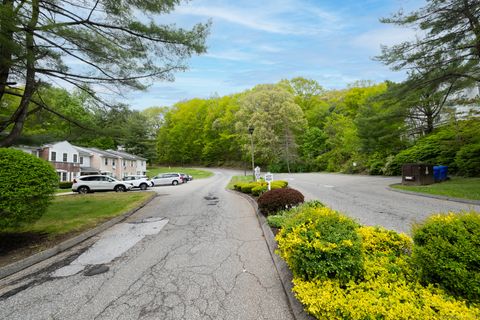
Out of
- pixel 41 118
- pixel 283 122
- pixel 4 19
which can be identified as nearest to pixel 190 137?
pixel 283 122

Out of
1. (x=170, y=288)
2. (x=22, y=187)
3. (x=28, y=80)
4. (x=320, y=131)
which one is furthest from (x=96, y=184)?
(x=320, y=131)

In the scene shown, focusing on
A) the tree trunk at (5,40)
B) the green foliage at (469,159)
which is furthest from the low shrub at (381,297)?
the green foliage at (469,159)

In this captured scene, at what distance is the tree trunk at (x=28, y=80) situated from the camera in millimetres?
6051

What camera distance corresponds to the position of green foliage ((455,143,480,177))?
51.3 ft

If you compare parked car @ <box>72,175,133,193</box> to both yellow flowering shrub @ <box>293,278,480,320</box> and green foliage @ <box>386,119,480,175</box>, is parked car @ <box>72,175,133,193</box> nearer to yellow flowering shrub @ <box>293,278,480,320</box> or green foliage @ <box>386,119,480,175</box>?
yellow flowering shrub @ <box>293,278,480,320</box>

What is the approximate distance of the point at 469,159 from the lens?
16.0 metres

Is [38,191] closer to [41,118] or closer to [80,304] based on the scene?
[80,304]

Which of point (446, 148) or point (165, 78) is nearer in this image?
point (165, 78)

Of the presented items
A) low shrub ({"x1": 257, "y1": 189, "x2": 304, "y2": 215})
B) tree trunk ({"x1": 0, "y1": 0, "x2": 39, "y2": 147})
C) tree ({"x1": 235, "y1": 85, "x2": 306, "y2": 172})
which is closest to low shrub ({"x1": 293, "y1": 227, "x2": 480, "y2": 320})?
low shrub ({"x1": 257, "y1": 189, "x2": 304, "y2": 215})

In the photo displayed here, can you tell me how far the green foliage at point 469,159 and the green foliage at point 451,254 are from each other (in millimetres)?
18284

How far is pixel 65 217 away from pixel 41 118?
13.9 ft

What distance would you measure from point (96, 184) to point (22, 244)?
17030 mm

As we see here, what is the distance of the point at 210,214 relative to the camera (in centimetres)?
888

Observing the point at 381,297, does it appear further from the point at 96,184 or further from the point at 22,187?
the point at 96,184
